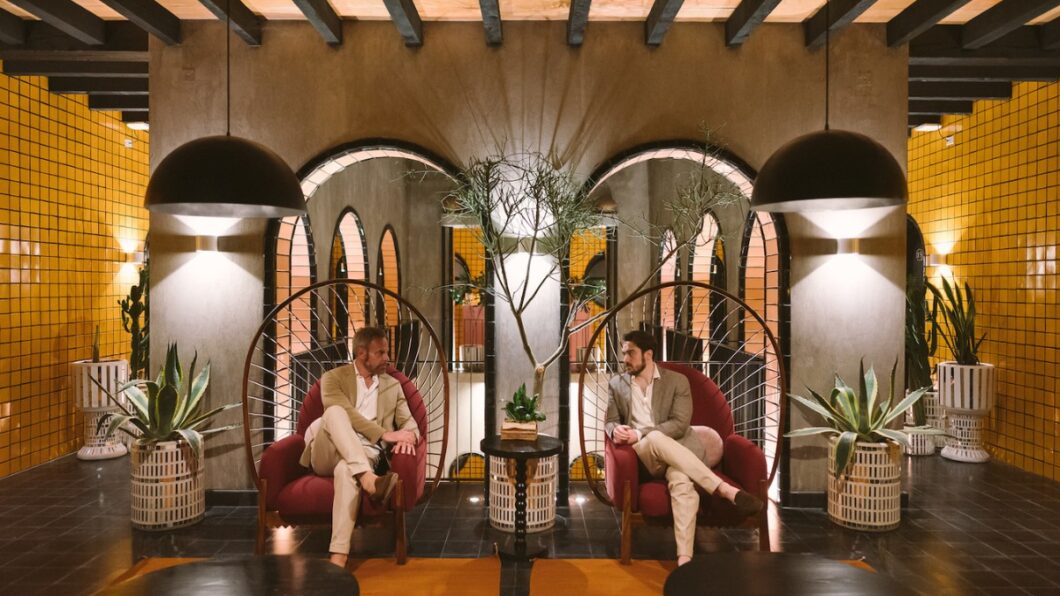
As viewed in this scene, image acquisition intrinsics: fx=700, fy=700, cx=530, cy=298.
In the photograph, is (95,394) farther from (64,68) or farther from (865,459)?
(865,459)

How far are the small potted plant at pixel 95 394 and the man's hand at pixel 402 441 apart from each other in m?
3.70

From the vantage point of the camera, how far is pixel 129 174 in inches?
294

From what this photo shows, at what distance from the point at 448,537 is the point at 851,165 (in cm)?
306

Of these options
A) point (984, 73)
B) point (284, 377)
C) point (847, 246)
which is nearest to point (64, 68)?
point (284, 377)

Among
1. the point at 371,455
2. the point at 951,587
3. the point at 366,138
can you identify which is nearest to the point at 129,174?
the point at 366,138

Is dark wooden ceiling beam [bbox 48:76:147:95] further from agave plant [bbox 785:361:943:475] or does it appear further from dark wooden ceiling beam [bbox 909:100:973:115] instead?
dark wooden ceiling beam [bbox 909:100:973:115]

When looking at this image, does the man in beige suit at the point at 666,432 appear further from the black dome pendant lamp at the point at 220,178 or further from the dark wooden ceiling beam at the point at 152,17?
the dark wooden ceiling beam at the point at 152,17

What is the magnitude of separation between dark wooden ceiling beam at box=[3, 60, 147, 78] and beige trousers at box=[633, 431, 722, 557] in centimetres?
500

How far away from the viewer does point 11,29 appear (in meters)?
4.89

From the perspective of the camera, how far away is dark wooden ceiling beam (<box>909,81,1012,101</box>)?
6.20 metres

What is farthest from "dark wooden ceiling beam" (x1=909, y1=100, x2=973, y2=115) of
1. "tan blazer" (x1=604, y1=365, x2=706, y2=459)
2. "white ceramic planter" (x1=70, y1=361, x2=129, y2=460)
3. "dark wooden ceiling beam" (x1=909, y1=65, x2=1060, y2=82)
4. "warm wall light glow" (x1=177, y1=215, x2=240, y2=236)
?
"white ceramic planter" (x1=70, y1=361, x2=129, y2=460)

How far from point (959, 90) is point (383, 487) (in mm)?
5957

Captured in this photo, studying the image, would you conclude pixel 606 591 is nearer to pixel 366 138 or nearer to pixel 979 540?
pixel 979 540

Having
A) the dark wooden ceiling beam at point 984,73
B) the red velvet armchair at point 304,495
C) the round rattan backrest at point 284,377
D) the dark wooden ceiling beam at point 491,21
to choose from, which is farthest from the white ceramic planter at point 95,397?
the dark wooden ceiling beam at point 984,73
